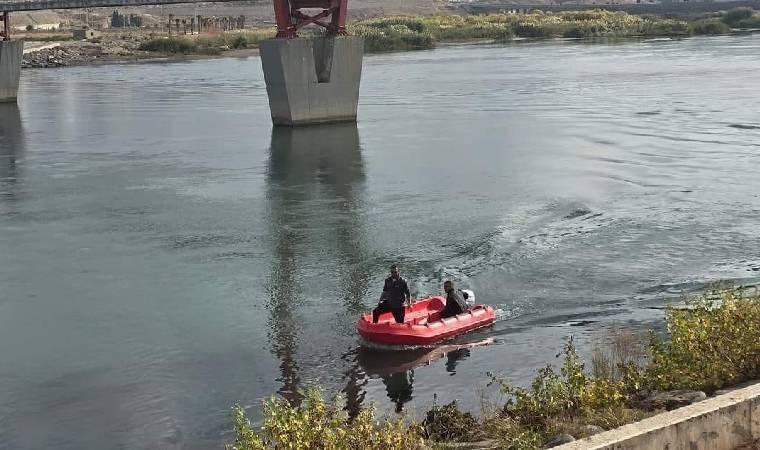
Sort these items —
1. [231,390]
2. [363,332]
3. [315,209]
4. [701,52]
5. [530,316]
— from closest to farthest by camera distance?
[231,390] < [363,332] < [530,316] < [315,209] < [701,52]

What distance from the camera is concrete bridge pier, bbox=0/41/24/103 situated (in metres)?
74.6

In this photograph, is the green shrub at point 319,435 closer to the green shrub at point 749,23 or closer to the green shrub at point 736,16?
the green shrub at point 749,23

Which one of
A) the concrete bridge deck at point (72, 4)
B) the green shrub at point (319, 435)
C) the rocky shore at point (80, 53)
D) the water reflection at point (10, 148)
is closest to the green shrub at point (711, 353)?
the green shrub at point (319, 435)

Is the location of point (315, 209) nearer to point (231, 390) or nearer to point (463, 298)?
point (463, 298)

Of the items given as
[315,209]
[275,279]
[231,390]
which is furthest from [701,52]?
[231,390]

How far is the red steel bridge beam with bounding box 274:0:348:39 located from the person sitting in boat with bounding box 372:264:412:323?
3412 centimetres

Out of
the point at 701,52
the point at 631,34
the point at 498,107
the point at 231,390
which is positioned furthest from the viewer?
the point at 631,34

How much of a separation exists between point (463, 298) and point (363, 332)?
92.1 inches

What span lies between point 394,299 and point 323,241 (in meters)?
8.93

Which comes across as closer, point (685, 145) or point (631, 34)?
point (685, 145)

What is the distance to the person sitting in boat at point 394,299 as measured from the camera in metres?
21.6

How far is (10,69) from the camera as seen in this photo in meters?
76.0

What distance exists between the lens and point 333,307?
24172 millimetres

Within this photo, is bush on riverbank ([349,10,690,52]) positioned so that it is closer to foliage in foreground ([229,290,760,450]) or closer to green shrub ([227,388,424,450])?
foliage in foreground ([229,290,760,450])
